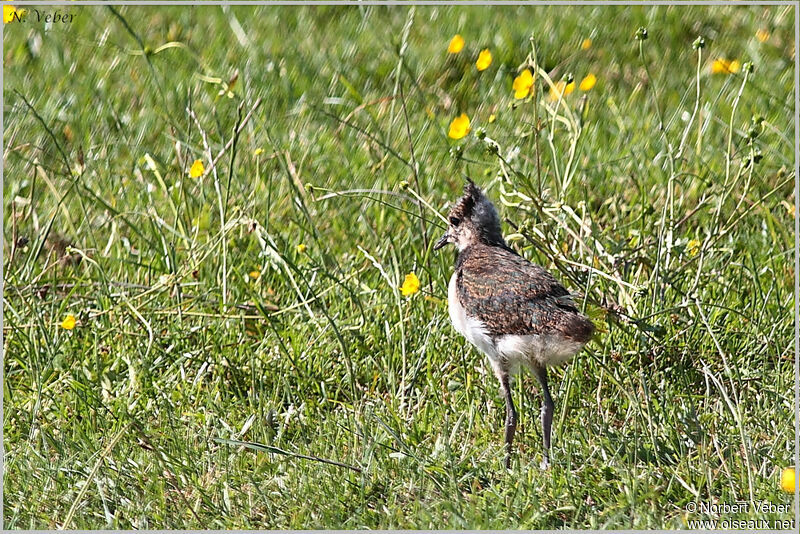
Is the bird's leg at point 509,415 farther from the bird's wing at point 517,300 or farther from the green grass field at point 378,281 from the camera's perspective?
the bird's wing at point 517,300

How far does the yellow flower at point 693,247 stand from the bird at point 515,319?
3.33ft

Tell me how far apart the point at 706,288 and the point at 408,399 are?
143cm

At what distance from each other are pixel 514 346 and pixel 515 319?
10cm

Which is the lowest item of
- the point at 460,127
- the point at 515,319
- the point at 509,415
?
the point at 509,415

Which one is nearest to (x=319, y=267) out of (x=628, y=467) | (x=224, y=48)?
(x=628, y=467)

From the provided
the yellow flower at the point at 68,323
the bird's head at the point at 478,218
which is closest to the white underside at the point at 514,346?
the bird's head at the point at 478,218

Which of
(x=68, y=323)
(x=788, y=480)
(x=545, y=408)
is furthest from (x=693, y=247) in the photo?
(x=68, y=323)

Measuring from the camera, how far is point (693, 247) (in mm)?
4754

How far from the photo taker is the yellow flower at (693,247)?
4.67 metres

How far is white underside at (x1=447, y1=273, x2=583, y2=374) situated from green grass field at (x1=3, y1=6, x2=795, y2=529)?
0.81 ft

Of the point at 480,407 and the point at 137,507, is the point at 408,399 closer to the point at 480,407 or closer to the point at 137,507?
the point at 480,407

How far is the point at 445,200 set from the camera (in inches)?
221

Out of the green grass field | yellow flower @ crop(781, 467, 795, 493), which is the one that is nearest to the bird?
the green grass field

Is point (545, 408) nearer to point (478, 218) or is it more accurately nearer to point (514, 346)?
point (514, 346)
